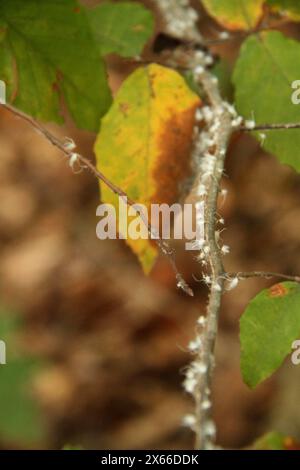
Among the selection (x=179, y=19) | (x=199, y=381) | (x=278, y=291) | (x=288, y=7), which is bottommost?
(x=199, y=381)

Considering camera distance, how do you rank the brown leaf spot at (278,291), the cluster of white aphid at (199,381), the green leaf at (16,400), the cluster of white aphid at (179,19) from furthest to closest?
the green leaf at (16,400) < the cluster of white aphid at (179,19) < the brown leaf spot at (278,291) < the cluster of white aphid at (199,381)

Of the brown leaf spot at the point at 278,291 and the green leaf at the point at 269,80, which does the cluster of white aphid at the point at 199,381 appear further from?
the green leaf at the point at 269,80

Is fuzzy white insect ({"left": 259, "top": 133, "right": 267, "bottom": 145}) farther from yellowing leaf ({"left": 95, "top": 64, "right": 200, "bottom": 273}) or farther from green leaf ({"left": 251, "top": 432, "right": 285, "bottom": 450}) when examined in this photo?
green leaf ({"left": 251, "top": 432, "right": 285, "bottom": 450})

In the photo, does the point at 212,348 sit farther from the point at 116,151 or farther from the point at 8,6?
the point at 8,6

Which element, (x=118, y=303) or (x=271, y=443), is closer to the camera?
(x=271, y=443)

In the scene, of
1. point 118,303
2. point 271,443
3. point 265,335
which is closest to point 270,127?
point 265,335

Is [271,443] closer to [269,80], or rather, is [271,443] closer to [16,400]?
[269,80]

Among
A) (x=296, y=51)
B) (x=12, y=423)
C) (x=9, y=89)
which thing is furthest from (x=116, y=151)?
(x=12, y=423)

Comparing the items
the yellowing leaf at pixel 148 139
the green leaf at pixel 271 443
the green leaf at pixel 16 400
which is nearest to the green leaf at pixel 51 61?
the yellowing leaf at pixel 148 139
